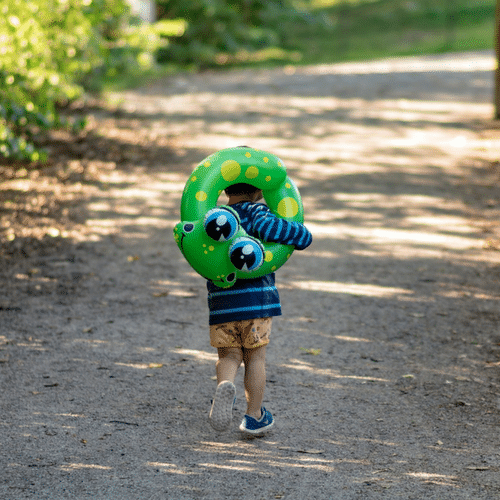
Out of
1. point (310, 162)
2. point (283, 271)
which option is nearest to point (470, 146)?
point (310, 162)

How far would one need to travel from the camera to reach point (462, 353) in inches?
194

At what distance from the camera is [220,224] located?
11.8 feet

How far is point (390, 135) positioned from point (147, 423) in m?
8.29

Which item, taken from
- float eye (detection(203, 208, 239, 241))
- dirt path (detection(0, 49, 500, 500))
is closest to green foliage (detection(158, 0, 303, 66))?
dirt path (detection(0, 49, 500, 500))

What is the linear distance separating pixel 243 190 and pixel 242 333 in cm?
76

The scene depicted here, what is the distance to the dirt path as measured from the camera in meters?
3.56

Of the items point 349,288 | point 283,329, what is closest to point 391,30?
point 349,288

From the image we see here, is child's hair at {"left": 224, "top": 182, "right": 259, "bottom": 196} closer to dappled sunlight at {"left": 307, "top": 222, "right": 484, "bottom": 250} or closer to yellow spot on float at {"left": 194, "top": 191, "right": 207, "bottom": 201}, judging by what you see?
yellow spot on float at {"left": 194, "top": 191, "right": 207, "bottom": 201}

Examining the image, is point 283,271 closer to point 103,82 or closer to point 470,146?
point 470,146

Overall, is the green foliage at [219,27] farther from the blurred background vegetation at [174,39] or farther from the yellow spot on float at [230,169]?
the yellow spot on float at [230,169]

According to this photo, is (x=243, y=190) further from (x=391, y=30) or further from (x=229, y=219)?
(x=391, y=30)

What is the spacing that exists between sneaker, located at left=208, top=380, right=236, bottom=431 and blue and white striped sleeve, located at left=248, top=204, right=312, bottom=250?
0.76 meters

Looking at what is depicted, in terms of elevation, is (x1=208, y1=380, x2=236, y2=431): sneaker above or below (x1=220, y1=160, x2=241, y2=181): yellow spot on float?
below

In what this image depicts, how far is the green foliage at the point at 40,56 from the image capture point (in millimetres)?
7809
